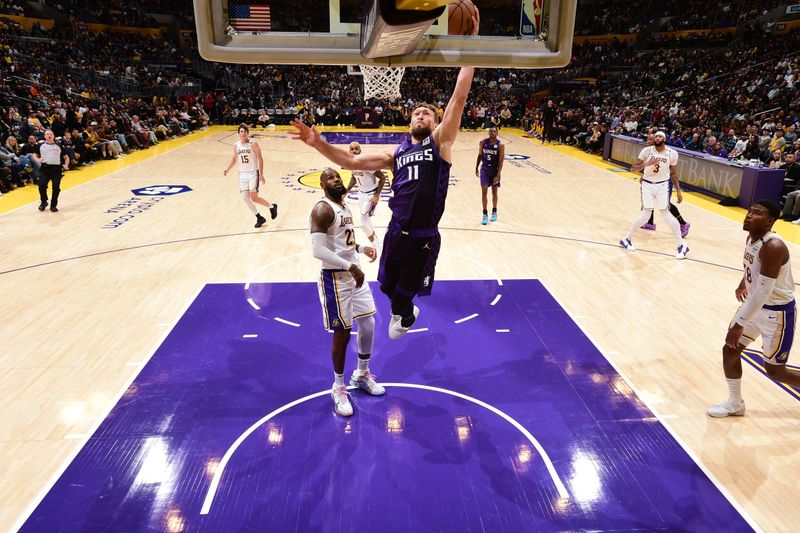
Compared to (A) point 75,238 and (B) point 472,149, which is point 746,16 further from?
(A) point 75,238

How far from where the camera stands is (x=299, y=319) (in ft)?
20.7

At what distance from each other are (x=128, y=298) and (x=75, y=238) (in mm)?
3302

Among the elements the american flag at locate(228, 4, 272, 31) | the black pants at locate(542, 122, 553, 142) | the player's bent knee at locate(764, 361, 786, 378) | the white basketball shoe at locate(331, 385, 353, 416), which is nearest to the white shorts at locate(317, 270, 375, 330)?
the white basketball shoe at locate(331, 385, 353, 416)

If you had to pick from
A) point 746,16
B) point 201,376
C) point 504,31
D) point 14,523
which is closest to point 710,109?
point 746,16

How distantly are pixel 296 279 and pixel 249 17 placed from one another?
412cm

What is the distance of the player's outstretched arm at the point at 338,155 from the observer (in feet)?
11.4

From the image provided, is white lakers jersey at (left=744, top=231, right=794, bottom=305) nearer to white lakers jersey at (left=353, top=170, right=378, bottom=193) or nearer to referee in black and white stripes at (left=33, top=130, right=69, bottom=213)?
white lakers jersey at (left=353, top=170, right=378, bottom=193)

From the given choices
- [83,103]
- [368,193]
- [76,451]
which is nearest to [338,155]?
[76,451]

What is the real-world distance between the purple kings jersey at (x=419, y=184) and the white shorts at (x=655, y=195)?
18.9ft

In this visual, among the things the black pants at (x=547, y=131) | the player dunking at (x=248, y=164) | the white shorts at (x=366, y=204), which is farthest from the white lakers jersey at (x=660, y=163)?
the black pants at (x=547, y=131)

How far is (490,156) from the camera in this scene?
10016 millimetres

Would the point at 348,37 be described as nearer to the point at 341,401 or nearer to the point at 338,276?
the point at 338,276

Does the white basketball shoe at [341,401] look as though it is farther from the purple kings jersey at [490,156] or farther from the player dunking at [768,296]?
the purple kings jersey at [490,156]

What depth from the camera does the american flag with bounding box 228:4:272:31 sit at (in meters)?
3.88
